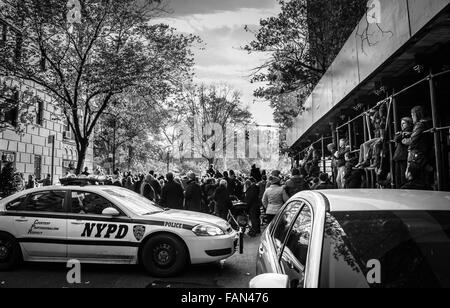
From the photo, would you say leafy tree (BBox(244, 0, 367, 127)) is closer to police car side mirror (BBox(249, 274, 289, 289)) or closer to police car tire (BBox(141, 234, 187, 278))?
police car tire (BBox(141, 234, 187, 278))

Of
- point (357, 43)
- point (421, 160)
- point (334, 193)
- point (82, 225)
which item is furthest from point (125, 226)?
point (357, 43)

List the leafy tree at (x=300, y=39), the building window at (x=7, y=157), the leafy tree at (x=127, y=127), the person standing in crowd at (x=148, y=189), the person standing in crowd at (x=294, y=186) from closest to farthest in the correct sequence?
the person standing in crowd at (x=294, y=186)
the person standing in crowd at (x=148, y=189)
the leafy tree at (x=300, y=39)
the building window at (x=7, y=157)
the leafy tree at (x=127, y=127)

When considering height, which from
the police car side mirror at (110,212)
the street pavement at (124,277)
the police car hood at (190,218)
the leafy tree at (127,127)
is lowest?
the street pavement at (124,277)

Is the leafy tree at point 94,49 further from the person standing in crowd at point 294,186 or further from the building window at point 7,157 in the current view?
the person standing in crowd at point 294,186

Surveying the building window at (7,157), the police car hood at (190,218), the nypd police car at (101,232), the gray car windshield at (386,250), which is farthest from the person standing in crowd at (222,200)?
the building window at (7,157)

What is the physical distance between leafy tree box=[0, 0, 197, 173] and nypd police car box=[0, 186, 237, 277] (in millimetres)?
10909

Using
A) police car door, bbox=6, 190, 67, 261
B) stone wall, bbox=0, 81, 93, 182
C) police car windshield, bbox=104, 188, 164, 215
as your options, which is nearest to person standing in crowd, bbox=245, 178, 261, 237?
police car windshield, bbox=104, 188, 164, 215

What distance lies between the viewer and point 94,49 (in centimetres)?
1748

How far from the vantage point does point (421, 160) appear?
5.86 metres

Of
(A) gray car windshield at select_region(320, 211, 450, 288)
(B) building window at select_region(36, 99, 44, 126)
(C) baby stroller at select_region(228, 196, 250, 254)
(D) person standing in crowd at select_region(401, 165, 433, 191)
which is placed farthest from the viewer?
(B) building window at select_region(36, 99, 44, 126)

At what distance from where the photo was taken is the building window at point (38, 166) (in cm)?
2459

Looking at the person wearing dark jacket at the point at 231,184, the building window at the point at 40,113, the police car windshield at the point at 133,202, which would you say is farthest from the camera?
the building window at the point at 40,113

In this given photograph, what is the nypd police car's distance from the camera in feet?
20.0

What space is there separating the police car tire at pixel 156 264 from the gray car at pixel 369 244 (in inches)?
135
